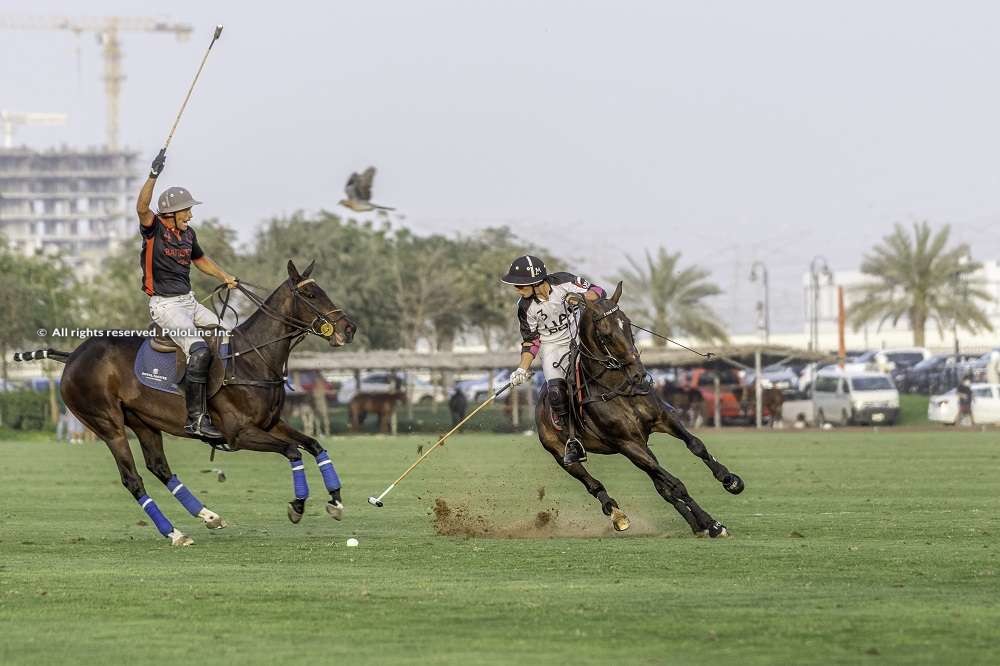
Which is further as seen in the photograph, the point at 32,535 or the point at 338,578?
the point at 32,535

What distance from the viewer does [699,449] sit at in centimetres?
1689

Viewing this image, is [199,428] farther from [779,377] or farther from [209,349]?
[779,377]

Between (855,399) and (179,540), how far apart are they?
4747cm

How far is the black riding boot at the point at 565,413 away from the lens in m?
17.6

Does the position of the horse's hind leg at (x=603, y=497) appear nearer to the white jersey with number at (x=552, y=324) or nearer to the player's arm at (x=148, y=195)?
the white jersey with number at (x=552, y=324)

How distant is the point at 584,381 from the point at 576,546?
71.5 inches

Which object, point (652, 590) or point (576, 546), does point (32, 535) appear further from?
point (652, 590)

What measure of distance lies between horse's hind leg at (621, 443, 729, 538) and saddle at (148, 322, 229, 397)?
12.7 feet

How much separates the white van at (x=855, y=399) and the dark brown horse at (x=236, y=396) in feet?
152

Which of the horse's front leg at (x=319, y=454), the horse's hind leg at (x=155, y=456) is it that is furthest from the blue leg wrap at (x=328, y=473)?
the horse's hind leg at (x=155, y=456)

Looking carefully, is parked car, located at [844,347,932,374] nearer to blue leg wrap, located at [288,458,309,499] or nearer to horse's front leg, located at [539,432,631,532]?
horse's front leg, located at [539,432,631,532]

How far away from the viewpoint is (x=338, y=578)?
44.6 feet

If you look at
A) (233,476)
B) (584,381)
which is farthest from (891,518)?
(233,476)

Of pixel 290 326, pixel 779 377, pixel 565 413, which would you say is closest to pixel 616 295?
pixel 565 413
